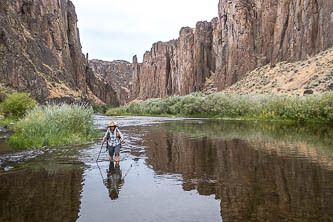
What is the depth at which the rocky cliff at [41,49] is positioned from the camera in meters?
67.6

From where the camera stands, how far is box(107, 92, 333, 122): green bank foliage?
35500 millimetres

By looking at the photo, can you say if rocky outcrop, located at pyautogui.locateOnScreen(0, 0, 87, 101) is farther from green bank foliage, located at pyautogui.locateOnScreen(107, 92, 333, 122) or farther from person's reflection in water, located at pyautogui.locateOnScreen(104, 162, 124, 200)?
person's reflection in water, located at pyautogui.locateOnScreen(104, 162, 124, 200)

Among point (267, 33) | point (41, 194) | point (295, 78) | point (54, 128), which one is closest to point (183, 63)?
point (267, 33)

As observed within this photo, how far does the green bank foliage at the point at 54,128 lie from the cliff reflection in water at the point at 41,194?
662cm

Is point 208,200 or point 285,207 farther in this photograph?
point 208,200

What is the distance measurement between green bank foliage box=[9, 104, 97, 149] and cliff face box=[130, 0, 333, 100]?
57318 mm

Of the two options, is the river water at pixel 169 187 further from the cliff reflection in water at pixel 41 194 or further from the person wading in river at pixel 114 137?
the person wading in river at pixel 114 137

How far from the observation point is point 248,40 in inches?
3462

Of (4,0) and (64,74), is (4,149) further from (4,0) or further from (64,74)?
(64,74)

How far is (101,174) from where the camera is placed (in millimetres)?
10422

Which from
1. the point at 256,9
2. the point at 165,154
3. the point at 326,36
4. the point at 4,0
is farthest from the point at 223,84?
the point at 165,154

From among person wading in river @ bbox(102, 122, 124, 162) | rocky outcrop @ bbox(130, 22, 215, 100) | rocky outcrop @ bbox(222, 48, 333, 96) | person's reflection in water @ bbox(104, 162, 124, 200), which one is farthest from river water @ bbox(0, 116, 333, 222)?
rocky outcrop @ bbox(130, 22, 215, 100)

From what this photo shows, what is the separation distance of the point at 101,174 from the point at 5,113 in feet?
120

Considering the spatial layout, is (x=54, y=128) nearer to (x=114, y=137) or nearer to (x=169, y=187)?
(x=114, y=137)
